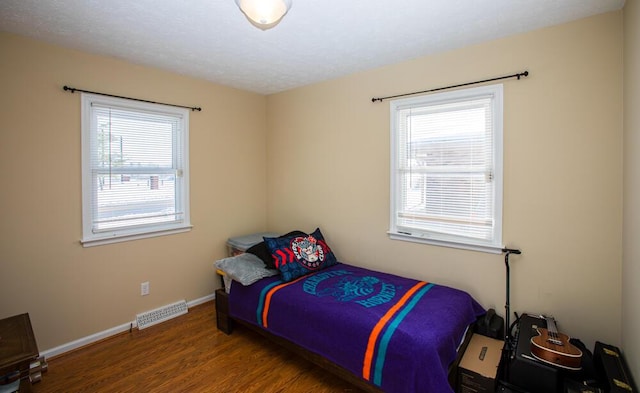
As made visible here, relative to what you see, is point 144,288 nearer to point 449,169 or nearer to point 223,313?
point 223,313

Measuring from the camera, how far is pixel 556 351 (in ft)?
5.92

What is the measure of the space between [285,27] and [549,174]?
2199 mm

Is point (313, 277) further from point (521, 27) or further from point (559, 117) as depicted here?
point (521, 27)

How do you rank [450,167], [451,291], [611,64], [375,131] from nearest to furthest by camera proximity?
[611,64]
[451,291]
[450,167]
[375,131]

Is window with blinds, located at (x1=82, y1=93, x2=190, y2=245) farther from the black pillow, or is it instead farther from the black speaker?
the black speaker

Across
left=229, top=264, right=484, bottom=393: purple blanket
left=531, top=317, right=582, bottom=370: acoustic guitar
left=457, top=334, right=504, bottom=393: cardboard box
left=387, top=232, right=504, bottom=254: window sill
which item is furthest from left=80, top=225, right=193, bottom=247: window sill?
left=531, top=317, right=582, bottom=370: acoustic guitar

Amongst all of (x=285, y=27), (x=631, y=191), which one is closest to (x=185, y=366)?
Result: (x=285, y=27)

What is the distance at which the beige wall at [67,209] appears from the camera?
7.88ft

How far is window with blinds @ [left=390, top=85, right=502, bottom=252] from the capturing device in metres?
2.51

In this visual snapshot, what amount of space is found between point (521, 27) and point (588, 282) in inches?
73.5

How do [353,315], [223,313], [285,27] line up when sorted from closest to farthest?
1. [353,315]
2. [285,27]
3. [223,313]

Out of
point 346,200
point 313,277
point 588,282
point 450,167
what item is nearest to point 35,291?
point 313,277

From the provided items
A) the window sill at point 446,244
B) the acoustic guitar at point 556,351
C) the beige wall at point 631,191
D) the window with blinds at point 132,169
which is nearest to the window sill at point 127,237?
the window with blinds at point 132,169

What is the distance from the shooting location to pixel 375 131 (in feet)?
10.3
